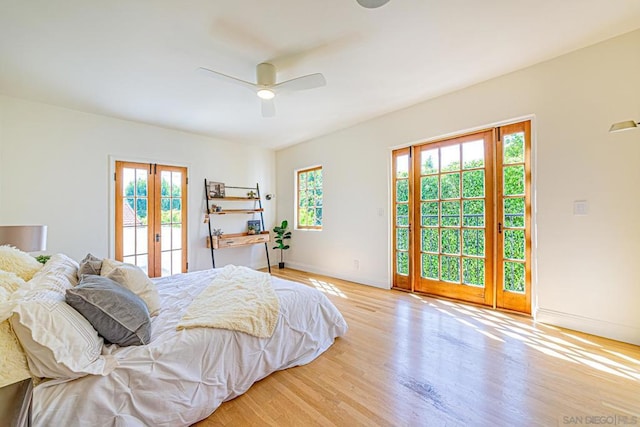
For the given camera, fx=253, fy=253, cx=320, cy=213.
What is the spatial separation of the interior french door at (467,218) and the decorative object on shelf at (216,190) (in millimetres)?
3059

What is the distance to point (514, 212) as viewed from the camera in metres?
2.83

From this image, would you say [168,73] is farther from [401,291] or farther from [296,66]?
[401,291]

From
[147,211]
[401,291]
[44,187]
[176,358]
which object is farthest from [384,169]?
[44,187]

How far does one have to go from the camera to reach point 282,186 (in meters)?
5.47

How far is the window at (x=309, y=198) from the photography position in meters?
4.89

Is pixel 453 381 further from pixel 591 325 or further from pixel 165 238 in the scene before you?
pixel 165 238

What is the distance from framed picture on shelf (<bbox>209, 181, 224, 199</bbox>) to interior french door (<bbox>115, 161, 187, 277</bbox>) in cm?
42

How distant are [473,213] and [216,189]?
13.4 ft

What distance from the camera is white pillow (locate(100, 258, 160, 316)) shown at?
1696mm

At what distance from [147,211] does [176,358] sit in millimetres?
3224

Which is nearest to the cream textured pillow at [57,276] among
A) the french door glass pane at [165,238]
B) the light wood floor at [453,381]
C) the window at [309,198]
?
the light wood floor at [453,381]

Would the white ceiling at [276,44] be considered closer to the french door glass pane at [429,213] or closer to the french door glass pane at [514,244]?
the french door glass pane at [429,213]

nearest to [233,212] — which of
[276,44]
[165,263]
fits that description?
[165,263]

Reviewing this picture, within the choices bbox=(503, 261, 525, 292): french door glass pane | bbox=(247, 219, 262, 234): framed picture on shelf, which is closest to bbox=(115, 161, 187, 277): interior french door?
bbox=(247, 219, 262, 234): framed picture on shelf
